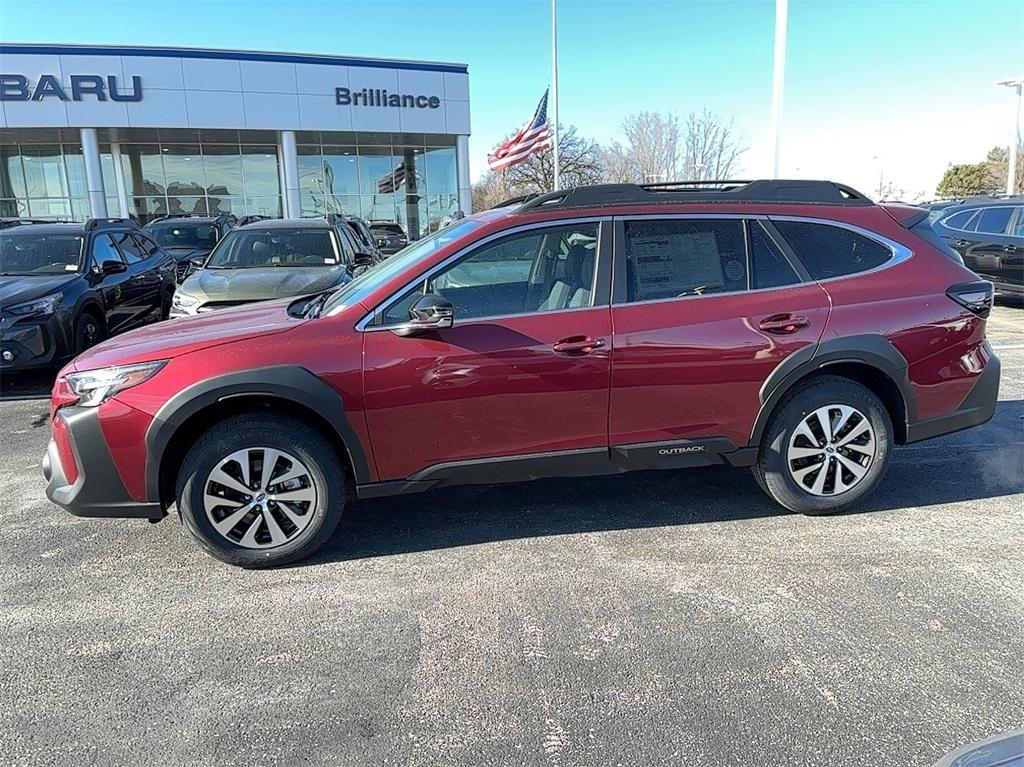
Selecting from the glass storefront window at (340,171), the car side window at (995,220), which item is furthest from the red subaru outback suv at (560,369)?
the glass storefront window at (340,171)

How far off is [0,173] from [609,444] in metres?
34.0

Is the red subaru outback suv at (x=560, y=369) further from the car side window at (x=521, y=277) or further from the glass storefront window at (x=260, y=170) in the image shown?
the glass storefront window at (x=260, y=170)

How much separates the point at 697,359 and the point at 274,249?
21.6ft

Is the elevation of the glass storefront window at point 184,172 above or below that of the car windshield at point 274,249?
above

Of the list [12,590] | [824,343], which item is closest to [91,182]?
[12,590]

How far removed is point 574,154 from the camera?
1706 inches

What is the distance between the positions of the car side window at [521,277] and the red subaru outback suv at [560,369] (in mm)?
12

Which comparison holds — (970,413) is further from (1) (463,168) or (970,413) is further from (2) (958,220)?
(1) (463,168)

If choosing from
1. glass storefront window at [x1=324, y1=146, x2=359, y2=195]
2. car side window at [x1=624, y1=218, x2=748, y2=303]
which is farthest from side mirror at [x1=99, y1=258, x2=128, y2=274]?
glass storefront window at [x1=324, y1=146, x2=359, y2=195]

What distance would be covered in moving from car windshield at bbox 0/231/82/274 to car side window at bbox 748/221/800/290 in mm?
7576

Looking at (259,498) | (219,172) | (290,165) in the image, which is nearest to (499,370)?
(259,498)

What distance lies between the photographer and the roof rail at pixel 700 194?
12.8 feet

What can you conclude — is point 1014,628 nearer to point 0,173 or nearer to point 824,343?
point 824,343

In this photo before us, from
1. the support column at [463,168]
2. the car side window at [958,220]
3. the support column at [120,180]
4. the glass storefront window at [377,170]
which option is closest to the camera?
the car side window at [958,220]
